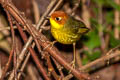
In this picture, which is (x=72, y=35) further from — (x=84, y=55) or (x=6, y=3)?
(x=84, y=55)

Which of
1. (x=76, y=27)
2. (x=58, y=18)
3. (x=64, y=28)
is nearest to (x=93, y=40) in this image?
(x=76, y=27)

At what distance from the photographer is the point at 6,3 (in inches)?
114

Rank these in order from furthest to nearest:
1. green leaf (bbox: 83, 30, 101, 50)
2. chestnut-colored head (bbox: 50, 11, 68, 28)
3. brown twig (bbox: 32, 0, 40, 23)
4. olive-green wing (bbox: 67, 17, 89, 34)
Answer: green leaf (bbox: 83, 30, 101, 50), brown twig (bbox: 32, 0, 40, 23), olive-green wing (bbox: 67, 17, 89, 34), chestnut-colored head (bbox: 50, 11, 68, 28)

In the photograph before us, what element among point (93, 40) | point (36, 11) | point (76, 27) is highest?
point (36, 11)

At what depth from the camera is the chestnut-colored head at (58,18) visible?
3.19 metres

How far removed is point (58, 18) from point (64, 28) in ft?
0.90

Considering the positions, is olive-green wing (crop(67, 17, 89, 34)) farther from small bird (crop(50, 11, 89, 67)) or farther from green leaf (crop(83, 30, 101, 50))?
green leaf (crop(83, 30, 101, 50))

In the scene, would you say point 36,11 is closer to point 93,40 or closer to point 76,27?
point 76,27

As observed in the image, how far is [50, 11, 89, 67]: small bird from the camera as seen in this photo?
Result: 10.8 ft

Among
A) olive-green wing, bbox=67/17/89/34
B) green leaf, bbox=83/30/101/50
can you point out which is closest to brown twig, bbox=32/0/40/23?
olive-green wing, bbox=67/17/89/34

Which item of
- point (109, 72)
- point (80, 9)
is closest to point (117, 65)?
point (109, 72)

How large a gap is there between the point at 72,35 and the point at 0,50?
5.25ft

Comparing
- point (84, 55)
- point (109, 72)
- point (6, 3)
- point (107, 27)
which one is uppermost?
point (6, 3)

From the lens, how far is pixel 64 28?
3496 millimetres
